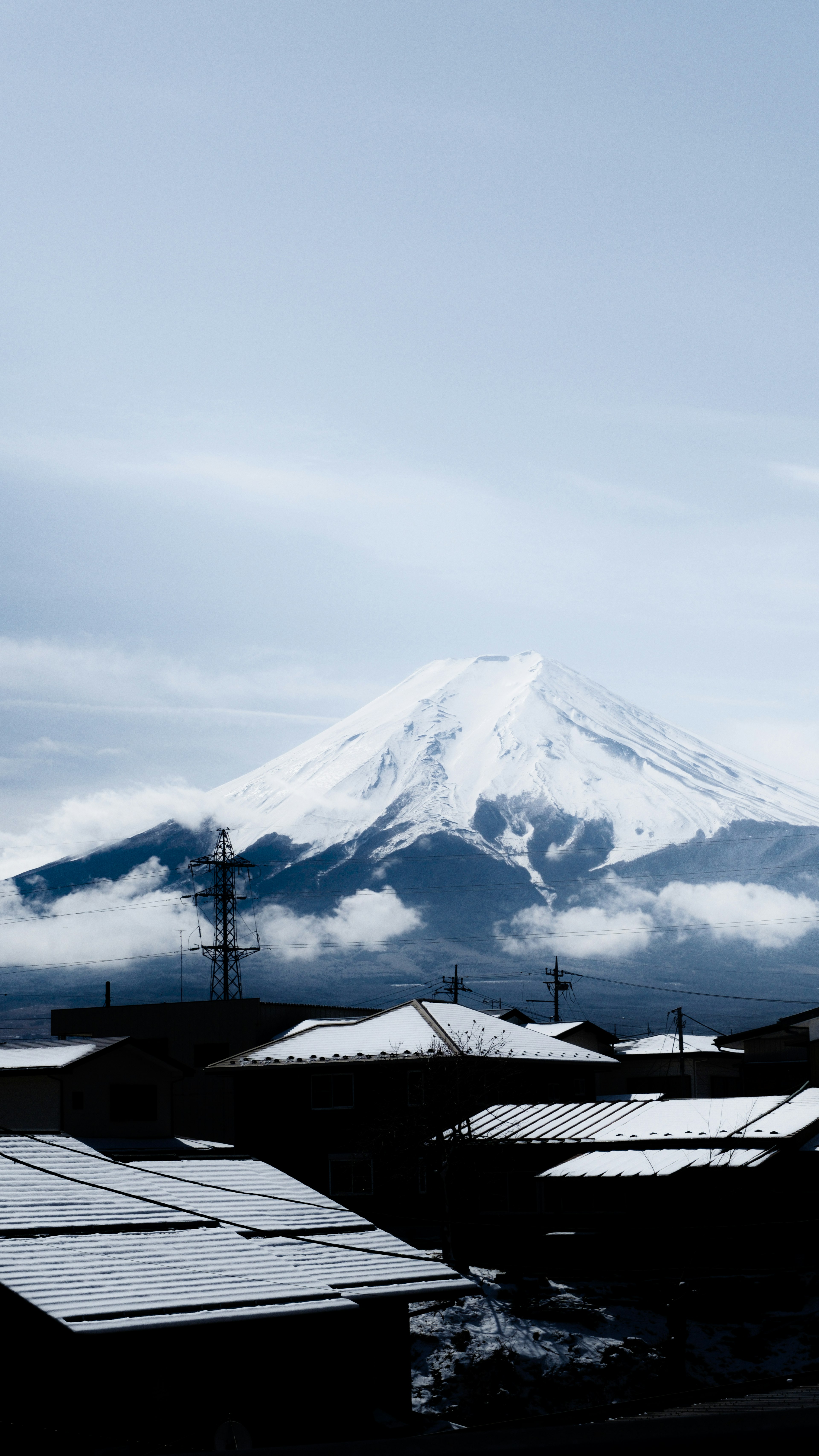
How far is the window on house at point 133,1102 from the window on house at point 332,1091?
5273 mm

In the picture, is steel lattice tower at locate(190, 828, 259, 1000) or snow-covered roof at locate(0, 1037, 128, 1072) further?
steel lattice tower at locate(190, 828, 259, 1000)

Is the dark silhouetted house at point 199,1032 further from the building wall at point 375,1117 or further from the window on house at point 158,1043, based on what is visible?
the building wall at point 375,1117

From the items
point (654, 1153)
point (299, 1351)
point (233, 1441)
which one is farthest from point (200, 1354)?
point (654, 1153)

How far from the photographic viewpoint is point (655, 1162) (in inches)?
1187

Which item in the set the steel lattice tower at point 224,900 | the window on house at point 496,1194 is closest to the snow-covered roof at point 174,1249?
the window on house at point 496,1194

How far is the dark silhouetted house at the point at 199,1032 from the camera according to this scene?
55188 mm

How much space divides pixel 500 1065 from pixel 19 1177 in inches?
994

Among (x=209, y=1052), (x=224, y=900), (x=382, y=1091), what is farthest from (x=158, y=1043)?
(x=382, y=1091)

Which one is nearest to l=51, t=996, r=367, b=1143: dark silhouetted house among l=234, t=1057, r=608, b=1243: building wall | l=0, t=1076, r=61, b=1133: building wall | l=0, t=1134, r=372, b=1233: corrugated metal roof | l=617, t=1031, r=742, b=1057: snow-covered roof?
l=234, t=1057, r=608, b=1243: building wall

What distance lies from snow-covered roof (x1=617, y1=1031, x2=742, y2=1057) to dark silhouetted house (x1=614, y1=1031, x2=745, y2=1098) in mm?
55

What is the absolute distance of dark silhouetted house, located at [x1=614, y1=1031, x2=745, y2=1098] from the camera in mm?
54031

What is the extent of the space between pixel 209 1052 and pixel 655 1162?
1307 inches

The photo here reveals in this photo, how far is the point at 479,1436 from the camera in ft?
6.68

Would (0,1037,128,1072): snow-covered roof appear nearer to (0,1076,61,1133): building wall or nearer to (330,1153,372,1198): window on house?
(0,1076,61,1133): building wall
